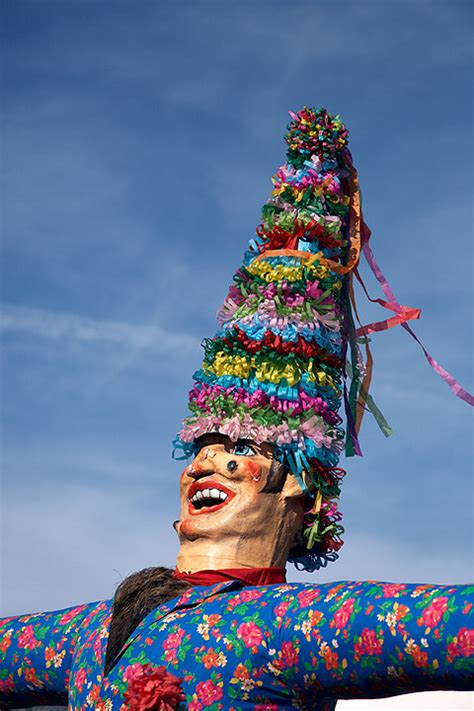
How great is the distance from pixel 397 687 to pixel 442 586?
0.38 m

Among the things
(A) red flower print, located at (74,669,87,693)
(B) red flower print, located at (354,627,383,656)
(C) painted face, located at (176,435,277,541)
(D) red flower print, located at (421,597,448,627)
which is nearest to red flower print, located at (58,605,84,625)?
(A) red flower print, located at (74,669,87,693)

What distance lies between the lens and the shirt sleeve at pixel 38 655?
196 inches

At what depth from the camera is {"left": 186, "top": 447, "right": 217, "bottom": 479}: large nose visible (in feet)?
15.5

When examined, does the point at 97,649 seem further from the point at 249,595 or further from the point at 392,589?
the point at 392,589

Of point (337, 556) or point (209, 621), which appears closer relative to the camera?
point (209, 621)

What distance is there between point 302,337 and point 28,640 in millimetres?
1806

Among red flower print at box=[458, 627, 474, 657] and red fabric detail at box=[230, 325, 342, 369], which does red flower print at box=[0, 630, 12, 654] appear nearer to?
red fabric detail at box=[230, 325, 342, 369]

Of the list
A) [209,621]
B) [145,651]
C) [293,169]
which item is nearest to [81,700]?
[145,651]

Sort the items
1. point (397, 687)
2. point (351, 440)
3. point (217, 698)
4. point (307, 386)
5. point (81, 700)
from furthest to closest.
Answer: point (351, 440) < point (307, 386) < point (81, 700) < point (217, 698) < point (397, 687)

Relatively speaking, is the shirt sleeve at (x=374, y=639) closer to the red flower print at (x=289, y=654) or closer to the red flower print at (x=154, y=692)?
the red flower print at (x=289, y=654)

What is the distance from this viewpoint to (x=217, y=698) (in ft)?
13.3

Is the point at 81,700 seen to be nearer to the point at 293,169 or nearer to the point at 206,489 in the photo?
the point at 206,489

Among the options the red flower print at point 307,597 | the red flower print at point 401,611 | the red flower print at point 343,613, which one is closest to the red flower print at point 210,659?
the red flower print at point 307,597

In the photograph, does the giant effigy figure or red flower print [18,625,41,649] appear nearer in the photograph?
the giant effigy figure
